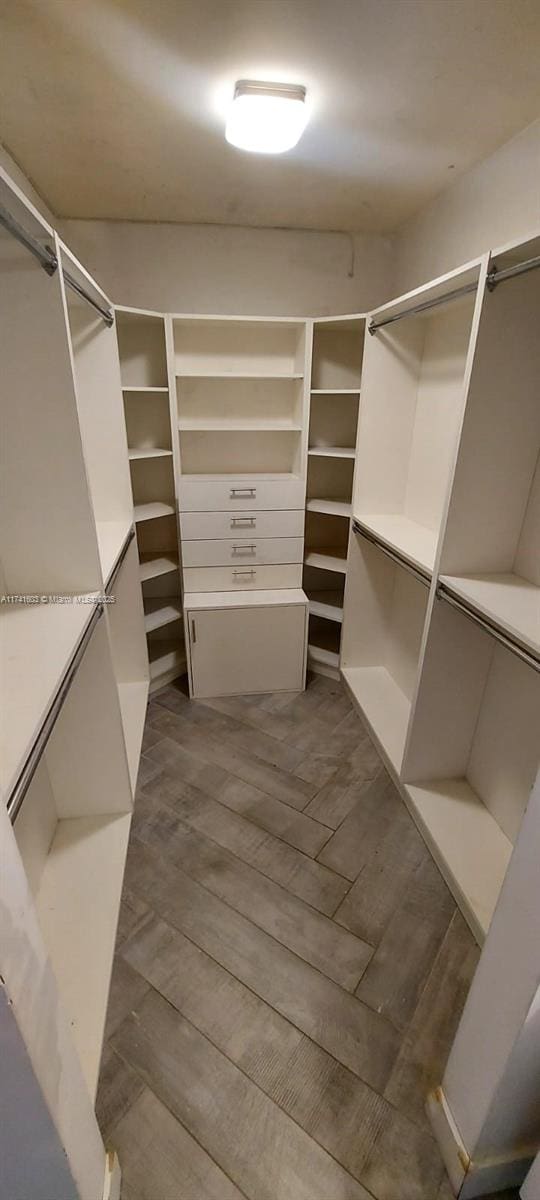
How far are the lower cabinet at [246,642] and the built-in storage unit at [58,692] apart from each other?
1.46 ft

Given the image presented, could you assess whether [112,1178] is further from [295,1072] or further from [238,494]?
[238,494]

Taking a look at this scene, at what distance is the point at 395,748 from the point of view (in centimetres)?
216

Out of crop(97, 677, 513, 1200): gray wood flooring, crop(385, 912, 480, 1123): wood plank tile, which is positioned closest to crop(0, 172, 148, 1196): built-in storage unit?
crop(97, 677, 513, 1200): gray wood flooring

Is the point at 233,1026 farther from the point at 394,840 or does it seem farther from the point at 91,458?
the point at 91,458

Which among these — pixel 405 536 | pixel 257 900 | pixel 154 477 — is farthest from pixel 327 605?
pixel 257 900

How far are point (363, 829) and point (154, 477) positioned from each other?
6.83ft

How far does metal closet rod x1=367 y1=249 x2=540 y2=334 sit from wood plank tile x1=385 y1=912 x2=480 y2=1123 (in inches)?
74.8

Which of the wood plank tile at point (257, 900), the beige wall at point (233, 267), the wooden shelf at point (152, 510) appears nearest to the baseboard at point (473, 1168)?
the wood plank tile at point (257, 900)

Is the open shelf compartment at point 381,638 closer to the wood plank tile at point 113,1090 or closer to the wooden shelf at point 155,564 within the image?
the wooden shelf at point 155,564

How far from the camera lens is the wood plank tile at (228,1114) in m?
1.02

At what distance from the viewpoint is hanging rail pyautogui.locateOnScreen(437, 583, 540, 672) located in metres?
1.17

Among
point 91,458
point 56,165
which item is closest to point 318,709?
point 91,458

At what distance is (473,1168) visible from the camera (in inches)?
38.0

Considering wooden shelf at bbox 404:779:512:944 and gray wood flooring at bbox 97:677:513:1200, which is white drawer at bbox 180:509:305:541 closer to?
gray wood flooring at bbox 97:677:513:1200
